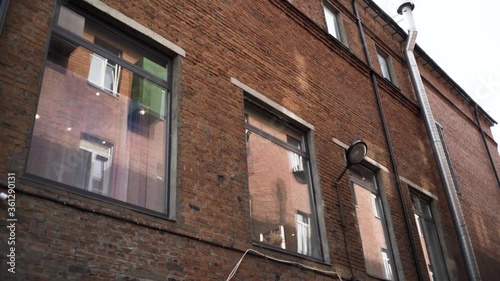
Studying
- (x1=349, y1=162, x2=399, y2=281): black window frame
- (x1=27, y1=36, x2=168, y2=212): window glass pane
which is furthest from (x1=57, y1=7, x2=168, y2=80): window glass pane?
(x1=349, y1=162, x2=399, y2=281): black window frame

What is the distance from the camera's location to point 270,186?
7570 millimetres

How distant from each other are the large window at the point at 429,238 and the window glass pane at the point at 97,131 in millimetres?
7020

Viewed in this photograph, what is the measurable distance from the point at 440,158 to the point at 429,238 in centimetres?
204

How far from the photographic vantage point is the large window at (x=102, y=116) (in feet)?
16.9

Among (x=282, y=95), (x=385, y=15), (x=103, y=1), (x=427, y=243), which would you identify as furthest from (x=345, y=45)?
(x=103, y=1)

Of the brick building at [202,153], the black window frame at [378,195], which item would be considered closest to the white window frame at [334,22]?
the brick building at [202,153]

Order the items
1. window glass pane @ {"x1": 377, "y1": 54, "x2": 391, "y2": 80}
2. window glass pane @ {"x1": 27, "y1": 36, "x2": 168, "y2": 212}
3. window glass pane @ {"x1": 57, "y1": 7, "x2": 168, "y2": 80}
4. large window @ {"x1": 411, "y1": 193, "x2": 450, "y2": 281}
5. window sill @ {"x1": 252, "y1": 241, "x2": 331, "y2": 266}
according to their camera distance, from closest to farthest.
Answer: window glass pane @ {"x1": 27, "y1": 36, "x2": 168, "y2": 212} < window glass pane @ {"x1": 57, "y1": 7, "x2": 168, "y2": 80} < window sill @ {"x1": 252, "y1": 241, "x2": 331, "y2": 266} < large window @ {"x1": 411, "y1": 193, "x2": 450, "y2": 281} < window glass pane @ {"x1": 377, "y1": 54, "x2": 391, "y2": 80}

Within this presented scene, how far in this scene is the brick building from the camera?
482 cm

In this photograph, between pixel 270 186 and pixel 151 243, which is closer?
pixel 151 243

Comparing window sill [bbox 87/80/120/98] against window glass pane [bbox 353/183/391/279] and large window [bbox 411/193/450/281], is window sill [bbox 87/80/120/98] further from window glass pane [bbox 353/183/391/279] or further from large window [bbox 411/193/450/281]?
large window [bbox 411/193/450/281]

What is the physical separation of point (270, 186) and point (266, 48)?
2.63m

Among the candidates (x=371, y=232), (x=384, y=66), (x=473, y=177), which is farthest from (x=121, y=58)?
(x=473, y=177)

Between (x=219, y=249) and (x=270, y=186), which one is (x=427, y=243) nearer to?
(x=270, y=186)

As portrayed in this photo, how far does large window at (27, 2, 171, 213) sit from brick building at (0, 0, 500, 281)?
2cm
